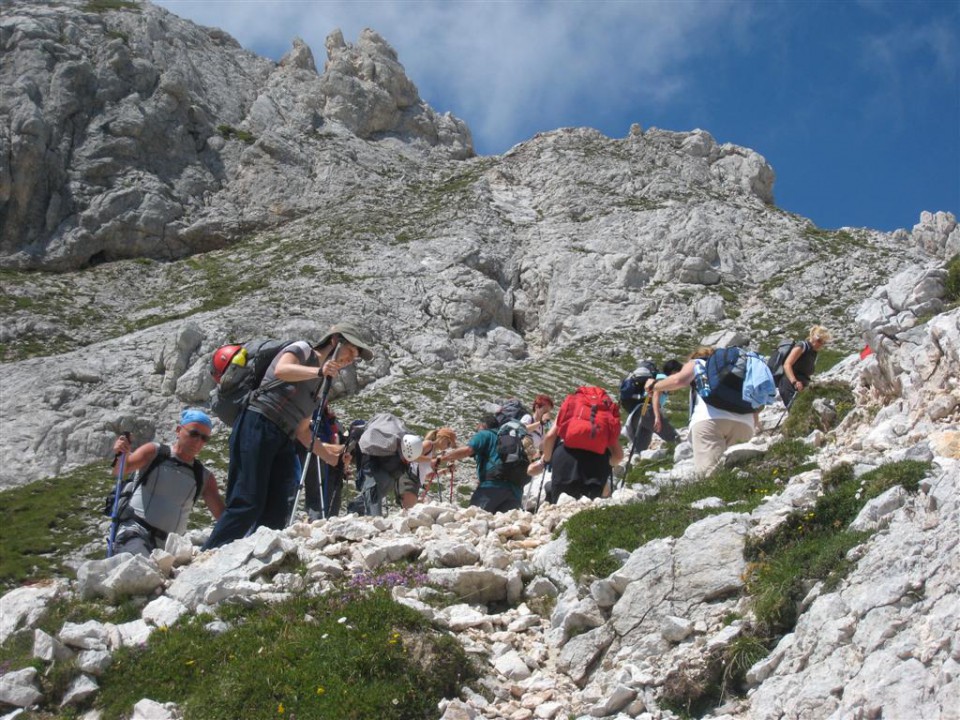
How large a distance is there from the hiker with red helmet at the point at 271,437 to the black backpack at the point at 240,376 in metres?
0.14

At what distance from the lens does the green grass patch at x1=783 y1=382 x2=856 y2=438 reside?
45.1 feet

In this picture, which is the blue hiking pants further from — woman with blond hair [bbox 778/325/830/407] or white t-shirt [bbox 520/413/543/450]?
woman with blond hair [bbox 778/325/830/407]

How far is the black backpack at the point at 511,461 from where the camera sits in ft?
44.2

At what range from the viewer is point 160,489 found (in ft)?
35.7

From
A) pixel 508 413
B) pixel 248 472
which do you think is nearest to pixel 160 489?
pixel 248 472

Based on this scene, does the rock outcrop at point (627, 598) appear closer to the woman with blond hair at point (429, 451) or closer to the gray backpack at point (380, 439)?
the gray backpack at point (380, 439)

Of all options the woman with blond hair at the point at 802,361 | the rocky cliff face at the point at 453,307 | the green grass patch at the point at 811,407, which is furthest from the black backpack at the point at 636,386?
the woman with blond hair at the point at 802,361

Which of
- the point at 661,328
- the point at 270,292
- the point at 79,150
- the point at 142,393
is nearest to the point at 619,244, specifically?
the point at 661,328

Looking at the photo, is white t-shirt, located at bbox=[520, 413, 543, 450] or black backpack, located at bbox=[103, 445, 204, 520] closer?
black backpack, located at bbox=[103, 445, 204, 520]

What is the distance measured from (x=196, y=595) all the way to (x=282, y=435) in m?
2.19

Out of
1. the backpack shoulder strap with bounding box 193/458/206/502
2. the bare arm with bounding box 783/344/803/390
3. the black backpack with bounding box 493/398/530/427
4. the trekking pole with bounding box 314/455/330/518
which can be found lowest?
the backpack shoulder strap with bounding box 193/458/206/502

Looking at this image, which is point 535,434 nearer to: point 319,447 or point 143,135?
point 319,447

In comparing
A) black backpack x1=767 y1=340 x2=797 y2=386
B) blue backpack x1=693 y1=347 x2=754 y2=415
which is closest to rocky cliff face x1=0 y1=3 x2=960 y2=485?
black backpack x1=767 y1=340 x2=797 y2=386

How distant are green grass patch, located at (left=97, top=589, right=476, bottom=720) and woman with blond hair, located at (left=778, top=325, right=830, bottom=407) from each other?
10.2m
